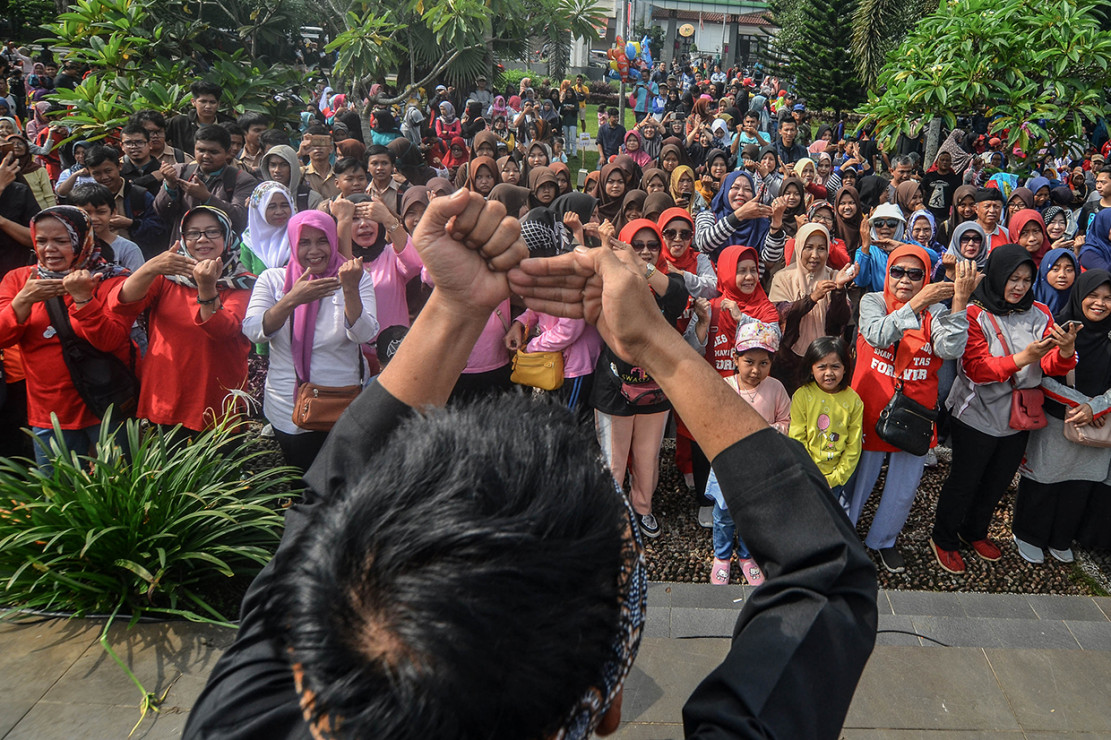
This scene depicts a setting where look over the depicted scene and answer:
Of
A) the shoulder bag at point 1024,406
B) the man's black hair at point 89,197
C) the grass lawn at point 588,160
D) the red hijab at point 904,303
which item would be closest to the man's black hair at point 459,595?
the red hijab at point 904,303

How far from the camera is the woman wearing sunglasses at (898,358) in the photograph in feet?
13.4

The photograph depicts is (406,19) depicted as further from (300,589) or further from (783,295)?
(300,589)

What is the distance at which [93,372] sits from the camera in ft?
13.0

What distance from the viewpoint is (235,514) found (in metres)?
3.29

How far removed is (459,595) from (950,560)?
4.55m

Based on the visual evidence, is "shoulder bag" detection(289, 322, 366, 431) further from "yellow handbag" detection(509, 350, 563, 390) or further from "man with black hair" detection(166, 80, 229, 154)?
"man with black hair" detection(166, 80, 229, 154)

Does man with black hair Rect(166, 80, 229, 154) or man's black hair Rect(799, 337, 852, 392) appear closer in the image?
man's black hair Rect(799, 337, 852, 392)

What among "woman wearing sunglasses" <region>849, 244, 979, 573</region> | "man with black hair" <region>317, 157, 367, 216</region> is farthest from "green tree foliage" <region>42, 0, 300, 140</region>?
"woman wearing sunglasses" <region>849, 244, 979, 573</region>

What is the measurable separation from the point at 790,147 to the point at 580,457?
12.0 meters

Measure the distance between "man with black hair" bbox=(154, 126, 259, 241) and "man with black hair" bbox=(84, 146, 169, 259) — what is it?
0.10 metres

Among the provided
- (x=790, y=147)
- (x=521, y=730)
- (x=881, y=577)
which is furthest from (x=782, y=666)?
(x=790, y=147)

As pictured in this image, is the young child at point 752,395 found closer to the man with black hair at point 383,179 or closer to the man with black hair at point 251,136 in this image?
the man with black hair at point 383,179

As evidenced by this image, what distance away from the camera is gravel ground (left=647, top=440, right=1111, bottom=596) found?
173 inches

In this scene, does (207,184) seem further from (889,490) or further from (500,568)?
(500,568)
